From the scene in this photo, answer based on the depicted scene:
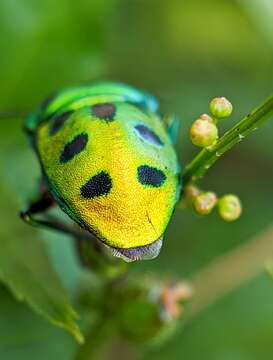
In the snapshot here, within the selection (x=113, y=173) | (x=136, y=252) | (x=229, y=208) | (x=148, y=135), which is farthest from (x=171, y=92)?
(x=136, y=252)

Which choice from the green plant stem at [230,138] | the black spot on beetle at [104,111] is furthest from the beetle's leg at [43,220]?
the green plant stem at [230,138]

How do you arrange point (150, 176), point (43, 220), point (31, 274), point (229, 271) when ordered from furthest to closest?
point (229, 271), point (43, 220), point (31, 274), point (150, 176)

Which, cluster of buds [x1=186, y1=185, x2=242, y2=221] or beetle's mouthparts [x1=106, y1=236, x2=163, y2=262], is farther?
cluster of buds [x1=186, y1=185, x2=242, y2=221]

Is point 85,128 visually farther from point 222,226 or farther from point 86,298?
point 222,226

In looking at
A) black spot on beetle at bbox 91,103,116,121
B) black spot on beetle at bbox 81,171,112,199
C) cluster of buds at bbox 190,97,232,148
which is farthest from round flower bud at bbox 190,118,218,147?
black spot on beetle at bbox 91,103,116,121

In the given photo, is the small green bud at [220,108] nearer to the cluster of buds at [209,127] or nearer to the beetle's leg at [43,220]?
the cluster of buds at [209,127]

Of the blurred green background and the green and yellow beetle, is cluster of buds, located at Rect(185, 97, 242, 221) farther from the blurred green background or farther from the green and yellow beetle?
the blurred green background

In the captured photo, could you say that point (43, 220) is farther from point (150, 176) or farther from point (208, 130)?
point (208, 130)
